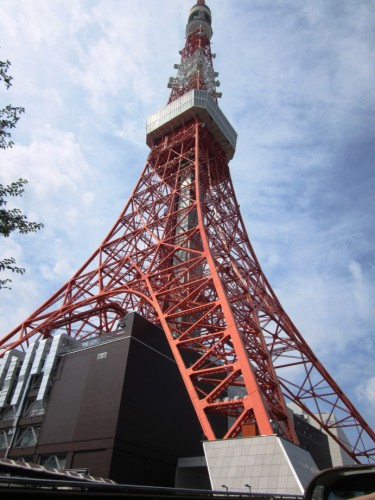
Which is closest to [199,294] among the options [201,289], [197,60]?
[201,289]

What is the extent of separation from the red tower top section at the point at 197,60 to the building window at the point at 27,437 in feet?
89.5

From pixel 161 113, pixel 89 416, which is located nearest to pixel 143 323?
pixel 89 416

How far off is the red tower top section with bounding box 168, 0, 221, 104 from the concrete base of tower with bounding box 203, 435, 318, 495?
29542 millimetres

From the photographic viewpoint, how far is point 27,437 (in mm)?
17344

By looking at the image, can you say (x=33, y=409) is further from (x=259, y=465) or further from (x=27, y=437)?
(x=259, y=465)

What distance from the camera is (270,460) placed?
404 inches

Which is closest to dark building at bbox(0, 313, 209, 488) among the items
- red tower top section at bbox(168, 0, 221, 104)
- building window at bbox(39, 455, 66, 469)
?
building window at bbox(39, 455, 66, 469)

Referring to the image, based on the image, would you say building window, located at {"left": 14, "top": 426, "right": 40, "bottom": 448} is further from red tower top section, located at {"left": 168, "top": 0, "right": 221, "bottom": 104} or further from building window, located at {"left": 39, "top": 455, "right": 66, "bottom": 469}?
red tower top section, located at {"left": 168, "top": 0, "right": 221, "bottom": 104}

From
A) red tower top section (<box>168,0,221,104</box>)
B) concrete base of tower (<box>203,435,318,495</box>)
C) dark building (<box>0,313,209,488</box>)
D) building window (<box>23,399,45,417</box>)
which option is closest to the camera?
concrete base of tower (<box>203,435,318,495</box>)

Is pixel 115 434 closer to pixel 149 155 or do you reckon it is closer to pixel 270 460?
pixel 270 460

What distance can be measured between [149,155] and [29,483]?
29478 millimetres

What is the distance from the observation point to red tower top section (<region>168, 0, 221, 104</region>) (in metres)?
34.9

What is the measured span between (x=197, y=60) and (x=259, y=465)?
35511mm

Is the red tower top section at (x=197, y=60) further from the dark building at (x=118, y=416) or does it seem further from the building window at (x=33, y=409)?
the building window at (x=33, y=409)
